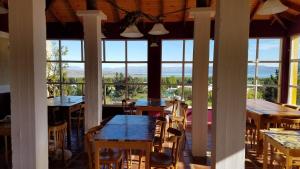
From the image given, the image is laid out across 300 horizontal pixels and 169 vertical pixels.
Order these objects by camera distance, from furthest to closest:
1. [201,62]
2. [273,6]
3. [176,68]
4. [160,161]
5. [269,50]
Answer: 1. [176,68]
2. [269,50]
3. [201,62]
4. [160,161]
5. [273,6]

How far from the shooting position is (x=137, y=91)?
820 centimetres

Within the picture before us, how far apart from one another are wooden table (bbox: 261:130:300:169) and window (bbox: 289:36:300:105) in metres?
4.27

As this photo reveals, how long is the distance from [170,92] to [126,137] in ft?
16.8

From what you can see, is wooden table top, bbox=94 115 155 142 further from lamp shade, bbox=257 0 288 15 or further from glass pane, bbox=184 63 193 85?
glass pane, bbox=184 63 193 85

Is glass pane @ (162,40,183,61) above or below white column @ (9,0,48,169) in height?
above

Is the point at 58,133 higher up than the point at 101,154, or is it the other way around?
the point at 58,133

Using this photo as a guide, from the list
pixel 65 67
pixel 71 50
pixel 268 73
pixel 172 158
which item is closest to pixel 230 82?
pixel 172 158

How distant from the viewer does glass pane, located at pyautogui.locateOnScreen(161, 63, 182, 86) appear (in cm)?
796

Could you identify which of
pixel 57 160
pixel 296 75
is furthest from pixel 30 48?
pixel 296 75

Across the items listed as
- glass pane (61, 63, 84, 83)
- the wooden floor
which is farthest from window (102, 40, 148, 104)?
the wooden floor

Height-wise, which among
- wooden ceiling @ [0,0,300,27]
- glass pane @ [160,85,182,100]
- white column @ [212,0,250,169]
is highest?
wooden ceiling @ [0,0,300,27]

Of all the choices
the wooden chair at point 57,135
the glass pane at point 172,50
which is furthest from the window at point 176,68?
the wooden chair at point 57,135

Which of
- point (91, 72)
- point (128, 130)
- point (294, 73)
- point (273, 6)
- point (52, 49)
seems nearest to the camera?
point (273, 6)

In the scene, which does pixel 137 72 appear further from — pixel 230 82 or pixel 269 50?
pixel 230 82
